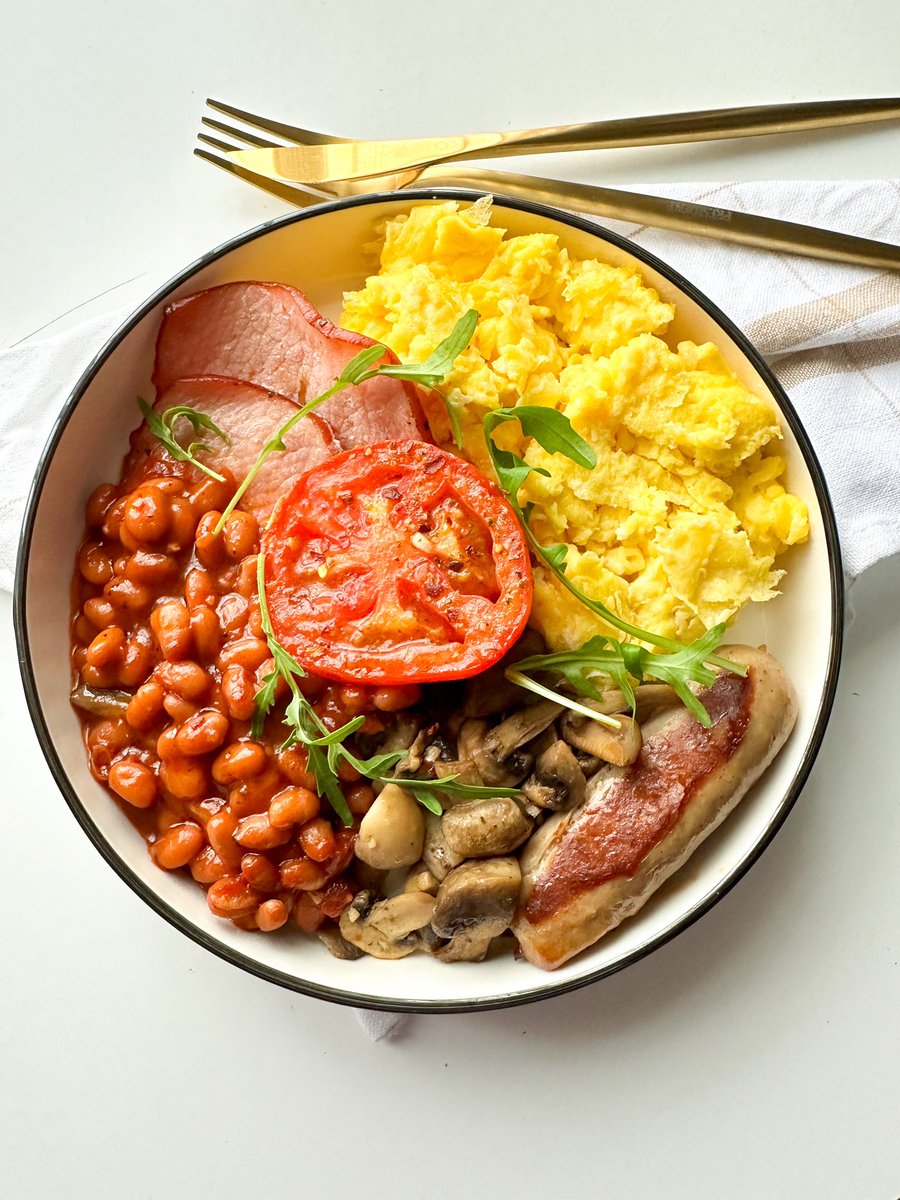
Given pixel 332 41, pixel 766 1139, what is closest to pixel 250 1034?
pixel 766 1139

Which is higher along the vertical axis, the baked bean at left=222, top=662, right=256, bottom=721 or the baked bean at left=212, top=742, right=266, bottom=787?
the baked bean at left=222, top=662, right=256, bottom=721

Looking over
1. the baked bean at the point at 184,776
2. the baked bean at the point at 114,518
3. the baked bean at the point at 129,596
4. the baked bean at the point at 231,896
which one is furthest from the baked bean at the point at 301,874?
the baked bean at the point at 114,518

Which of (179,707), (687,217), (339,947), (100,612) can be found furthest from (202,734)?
(687,217)

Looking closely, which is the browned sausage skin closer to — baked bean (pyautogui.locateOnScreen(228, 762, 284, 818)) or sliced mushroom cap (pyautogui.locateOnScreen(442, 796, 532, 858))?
sliced mushroom cap (pyautogui.locateOnScreen(442, 796, 532, 858))

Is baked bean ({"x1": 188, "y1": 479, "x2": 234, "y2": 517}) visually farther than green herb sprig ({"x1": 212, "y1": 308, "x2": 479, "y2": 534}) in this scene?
Yes

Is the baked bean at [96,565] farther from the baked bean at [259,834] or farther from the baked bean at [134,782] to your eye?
the baked bean at [259,834]

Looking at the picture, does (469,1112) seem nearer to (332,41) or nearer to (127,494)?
(127,494)

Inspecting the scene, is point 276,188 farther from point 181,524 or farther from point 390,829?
point 390,829

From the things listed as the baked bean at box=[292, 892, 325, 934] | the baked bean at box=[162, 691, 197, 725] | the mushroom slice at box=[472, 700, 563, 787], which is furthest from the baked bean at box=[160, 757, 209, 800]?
the mushroom slice at box=[472, 700, 563, 787]
